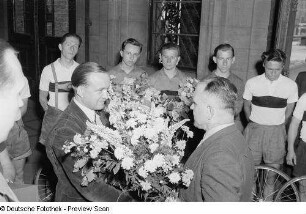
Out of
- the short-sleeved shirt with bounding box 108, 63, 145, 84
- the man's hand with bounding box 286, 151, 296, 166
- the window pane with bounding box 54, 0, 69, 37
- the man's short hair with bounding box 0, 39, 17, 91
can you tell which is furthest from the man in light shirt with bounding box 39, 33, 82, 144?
the window pane with bounding box 54, 0, 69, 37

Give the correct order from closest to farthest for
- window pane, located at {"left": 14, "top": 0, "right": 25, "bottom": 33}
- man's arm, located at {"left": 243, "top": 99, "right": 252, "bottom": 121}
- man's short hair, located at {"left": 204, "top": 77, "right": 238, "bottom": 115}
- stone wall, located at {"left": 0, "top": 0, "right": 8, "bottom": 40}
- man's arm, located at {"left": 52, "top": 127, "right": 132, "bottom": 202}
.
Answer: man's short hair, located at {"left": 204, "top": 77, "right": 238, "bottom": 115}, man's arm, located at {"left": 52, "top": 127, "right": 132, "bottom": 202}, man's arm, located at {"left": 243, "top": 99, "right": 252, "bottom": 121}, window pane, located at {"left": 14, "top": 0, "right": 25, "bottom": 33}, stone wall, located at {"left": 0, "top": 0, "right": 8, "bottom": 40}

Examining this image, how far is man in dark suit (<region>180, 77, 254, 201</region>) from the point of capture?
196cm

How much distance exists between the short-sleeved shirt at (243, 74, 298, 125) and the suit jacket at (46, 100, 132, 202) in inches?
97.1

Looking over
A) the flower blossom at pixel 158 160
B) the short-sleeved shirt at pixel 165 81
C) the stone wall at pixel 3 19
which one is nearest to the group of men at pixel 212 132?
the flower blossom at pixel 158 160

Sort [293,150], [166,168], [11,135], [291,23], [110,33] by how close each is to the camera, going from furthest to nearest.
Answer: [110,33]
[291,23]
[293,150]
[11,135]
[166,168]

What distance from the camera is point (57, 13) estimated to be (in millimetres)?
8000

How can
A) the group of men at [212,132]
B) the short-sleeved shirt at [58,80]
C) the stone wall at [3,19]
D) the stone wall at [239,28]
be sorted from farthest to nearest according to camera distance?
1. the stone wall at [3,19]
2. the stone wall at [239,28]
3. the short-sleeved shirt at [58,80]
4. the group of men at [212,132]

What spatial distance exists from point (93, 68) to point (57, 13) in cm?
600

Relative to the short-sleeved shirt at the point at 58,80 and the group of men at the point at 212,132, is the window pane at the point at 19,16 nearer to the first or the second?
the short-sleeved shirt at the point at 58,80

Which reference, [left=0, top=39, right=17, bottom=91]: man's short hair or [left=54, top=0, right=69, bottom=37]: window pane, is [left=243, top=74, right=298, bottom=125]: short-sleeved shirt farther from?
[left=54, top=0, right=69, bottom=37]: window pane

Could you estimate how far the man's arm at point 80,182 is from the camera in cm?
230

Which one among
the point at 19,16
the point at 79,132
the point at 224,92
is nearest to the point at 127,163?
the point at 79,132
